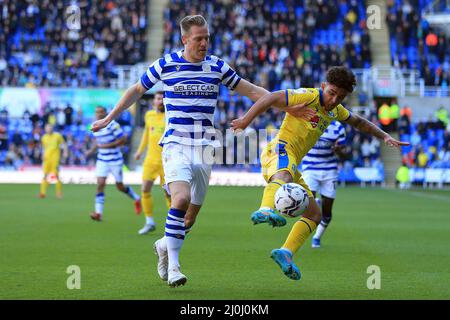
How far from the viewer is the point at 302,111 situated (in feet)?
29.1

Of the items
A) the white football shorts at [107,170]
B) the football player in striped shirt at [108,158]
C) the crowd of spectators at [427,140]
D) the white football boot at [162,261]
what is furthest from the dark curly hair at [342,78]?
the crowd of spectators at [427,140]

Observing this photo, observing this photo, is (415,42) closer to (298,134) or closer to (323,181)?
(323,181)

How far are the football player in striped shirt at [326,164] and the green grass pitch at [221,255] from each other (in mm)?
870

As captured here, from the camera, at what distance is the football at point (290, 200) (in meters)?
8.16

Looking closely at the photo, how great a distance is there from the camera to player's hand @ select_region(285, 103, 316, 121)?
880 centimetres

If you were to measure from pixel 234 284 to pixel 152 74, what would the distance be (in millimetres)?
2352

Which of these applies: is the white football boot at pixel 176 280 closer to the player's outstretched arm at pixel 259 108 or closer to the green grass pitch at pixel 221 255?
the green grass pitch at pixel 221 255

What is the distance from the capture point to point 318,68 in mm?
36625

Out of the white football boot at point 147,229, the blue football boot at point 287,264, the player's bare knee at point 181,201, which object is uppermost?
the player's bare knee at point 181,201

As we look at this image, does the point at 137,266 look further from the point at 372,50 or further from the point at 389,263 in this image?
the point at 372,50

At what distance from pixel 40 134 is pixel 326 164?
2316 cm

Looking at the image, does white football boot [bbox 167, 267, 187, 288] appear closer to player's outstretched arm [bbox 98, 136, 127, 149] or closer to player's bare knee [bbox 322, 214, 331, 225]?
player's bare knee [bbox 322, 214, 331, 225]

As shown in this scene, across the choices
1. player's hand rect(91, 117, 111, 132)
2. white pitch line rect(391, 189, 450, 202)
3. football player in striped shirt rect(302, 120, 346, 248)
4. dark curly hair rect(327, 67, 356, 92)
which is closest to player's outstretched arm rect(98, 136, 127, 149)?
football player in striped shirt rect(302, 120, 346, 248)

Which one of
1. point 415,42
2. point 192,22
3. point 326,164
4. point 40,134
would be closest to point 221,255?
point 326,164
